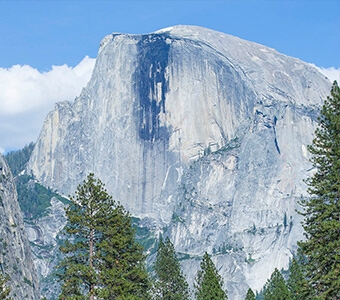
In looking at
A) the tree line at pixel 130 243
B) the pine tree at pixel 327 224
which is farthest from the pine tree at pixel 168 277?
the pine tree at pixel 327 224

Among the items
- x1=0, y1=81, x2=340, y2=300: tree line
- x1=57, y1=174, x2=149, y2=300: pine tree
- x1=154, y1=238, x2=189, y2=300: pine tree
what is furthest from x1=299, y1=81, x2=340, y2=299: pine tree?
x1=154, y1=238, x2=189, y2=300: pine tree

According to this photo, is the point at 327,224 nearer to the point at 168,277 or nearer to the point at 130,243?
the point at 130,243

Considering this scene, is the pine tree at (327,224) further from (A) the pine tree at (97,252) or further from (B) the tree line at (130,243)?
(A) the pine tree at (97,252)

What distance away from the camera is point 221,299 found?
73.6 m

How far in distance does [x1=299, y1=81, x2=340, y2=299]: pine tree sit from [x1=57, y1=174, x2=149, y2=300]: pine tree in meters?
13.4

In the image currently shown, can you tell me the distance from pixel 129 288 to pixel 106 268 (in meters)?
2.25

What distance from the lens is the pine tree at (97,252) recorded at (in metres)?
43.1

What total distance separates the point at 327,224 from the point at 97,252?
50.8 ft

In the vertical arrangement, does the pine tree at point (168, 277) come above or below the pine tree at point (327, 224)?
above

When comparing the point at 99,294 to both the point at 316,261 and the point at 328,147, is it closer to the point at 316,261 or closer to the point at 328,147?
the point at 316,261

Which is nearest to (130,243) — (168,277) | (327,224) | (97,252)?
(97,252)

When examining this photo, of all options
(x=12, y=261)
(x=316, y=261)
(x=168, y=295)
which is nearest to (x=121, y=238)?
(x=316, y=261)

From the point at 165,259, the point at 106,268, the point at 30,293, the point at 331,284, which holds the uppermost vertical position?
the point at 30,293

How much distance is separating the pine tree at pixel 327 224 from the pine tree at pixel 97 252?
43.9ft
